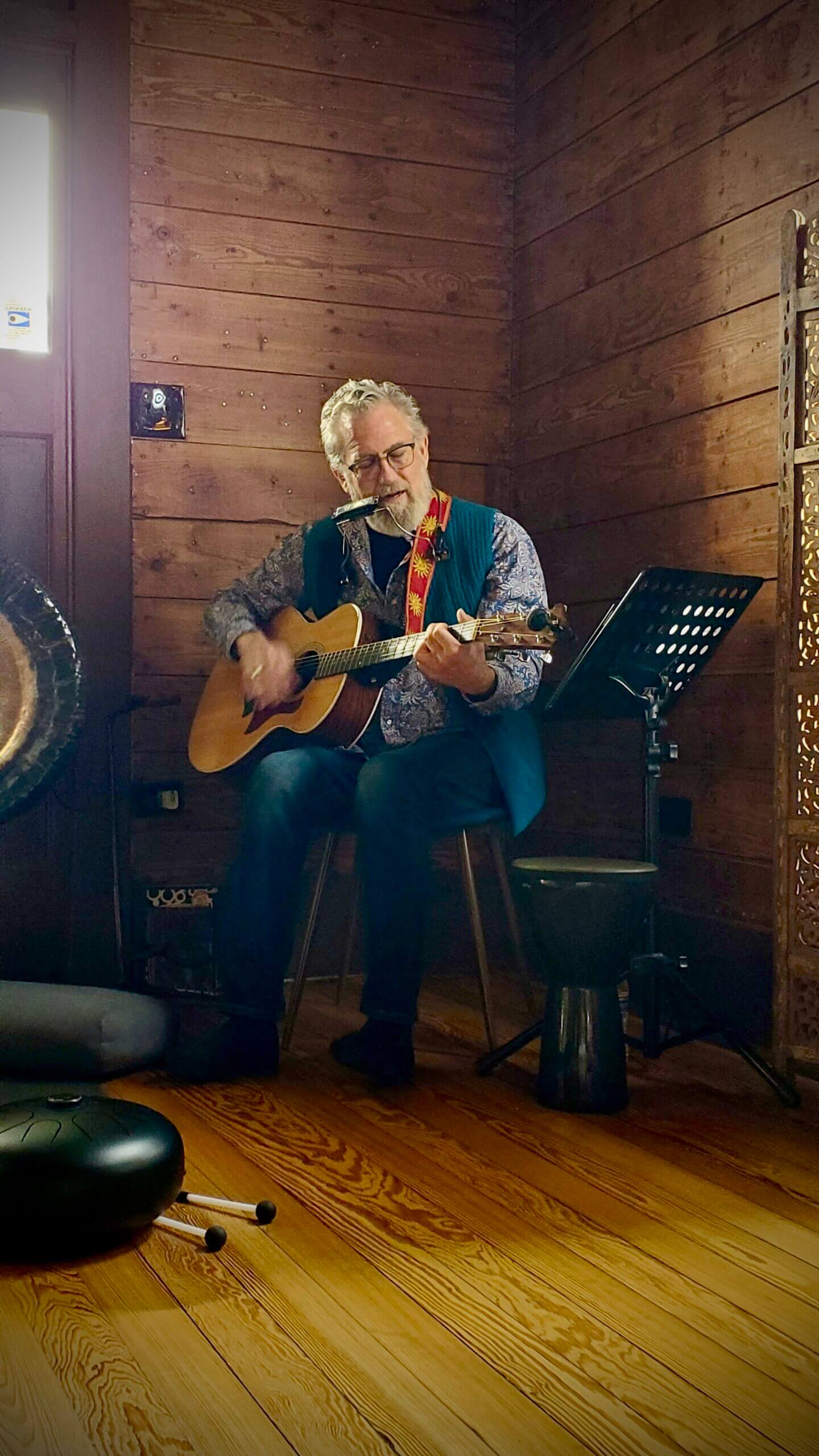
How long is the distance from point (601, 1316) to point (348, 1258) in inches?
12.6

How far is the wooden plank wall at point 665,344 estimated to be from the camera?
2.63m

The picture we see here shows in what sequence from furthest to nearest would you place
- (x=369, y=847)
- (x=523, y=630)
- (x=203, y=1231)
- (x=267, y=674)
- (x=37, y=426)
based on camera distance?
(x=37, y=426), (x=267, y=674), (x=369, y=847), (x=523, y=630), (x=203, y=1231)

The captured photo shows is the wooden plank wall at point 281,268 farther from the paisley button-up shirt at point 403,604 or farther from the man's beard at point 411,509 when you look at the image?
the man's beard at point 411,509

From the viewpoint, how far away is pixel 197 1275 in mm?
1523

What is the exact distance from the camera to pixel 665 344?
292 cm

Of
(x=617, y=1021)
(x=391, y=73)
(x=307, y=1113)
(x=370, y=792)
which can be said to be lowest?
(x=307, y=1113)

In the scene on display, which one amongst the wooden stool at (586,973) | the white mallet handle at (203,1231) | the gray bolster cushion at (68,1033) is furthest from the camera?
the wooden stool at (586,973)

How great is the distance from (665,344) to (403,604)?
0.83 meters

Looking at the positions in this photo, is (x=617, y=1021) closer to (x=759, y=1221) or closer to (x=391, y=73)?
(x=759, y=1221)

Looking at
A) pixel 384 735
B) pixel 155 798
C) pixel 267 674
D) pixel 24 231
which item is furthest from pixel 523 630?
pixel 24 231

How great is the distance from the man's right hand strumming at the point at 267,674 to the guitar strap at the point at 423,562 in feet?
0.85

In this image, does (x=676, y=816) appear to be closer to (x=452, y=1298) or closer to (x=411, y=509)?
(x=411, y=509)

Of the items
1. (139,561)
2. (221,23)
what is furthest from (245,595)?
(221,23)

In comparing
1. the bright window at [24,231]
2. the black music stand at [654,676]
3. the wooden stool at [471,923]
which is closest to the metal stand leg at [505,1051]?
the black music stand at [654,676]
